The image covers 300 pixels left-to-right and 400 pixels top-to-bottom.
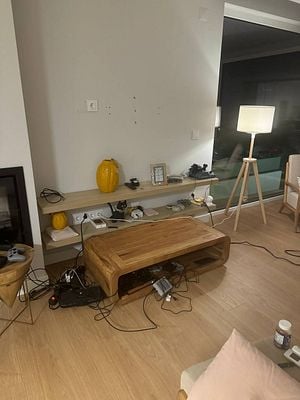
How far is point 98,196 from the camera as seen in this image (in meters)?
2.37

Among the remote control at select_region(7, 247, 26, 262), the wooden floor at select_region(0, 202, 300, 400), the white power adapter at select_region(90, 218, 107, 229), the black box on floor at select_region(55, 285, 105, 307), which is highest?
the remote control at select_region(7, 247, 26, 262)

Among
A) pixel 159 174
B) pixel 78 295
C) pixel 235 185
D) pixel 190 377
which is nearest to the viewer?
pixel 190 377

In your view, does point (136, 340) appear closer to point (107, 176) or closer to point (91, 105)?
point (107, 176)

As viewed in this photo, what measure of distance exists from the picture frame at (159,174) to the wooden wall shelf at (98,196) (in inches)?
2.5

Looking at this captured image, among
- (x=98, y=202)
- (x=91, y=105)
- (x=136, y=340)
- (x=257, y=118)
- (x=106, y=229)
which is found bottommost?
(x=136, y=340)

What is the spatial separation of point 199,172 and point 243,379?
7.63ft

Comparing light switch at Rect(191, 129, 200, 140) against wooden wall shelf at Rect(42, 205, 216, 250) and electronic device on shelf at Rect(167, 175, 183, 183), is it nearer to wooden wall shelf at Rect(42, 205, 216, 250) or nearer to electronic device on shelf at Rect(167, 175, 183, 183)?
electronic device on shelf at Rect(167, 175, 183, 183)

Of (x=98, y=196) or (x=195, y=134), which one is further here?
(x=195, y=134)

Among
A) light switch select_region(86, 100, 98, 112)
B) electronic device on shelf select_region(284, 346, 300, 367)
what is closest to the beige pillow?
electronic device on shelf select_region(284, 346, 300, 367)

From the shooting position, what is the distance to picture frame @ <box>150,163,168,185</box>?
274 cm

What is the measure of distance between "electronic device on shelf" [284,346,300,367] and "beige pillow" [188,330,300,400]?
283mm

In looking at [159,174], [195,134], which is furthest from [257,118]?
[159,174]

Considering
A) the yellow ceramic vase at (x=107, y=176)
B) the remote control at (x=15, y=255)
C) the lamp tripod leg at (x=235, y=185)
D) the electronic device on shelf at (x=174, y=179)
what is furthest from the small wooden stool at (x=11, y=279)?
the lamp tripod leg at (x=235, y=185)

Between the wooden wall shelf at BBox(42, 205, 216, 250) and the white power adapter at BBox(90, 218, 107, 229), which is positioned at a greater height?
the white power adapter at BBox(90, 218, 107, 229)
